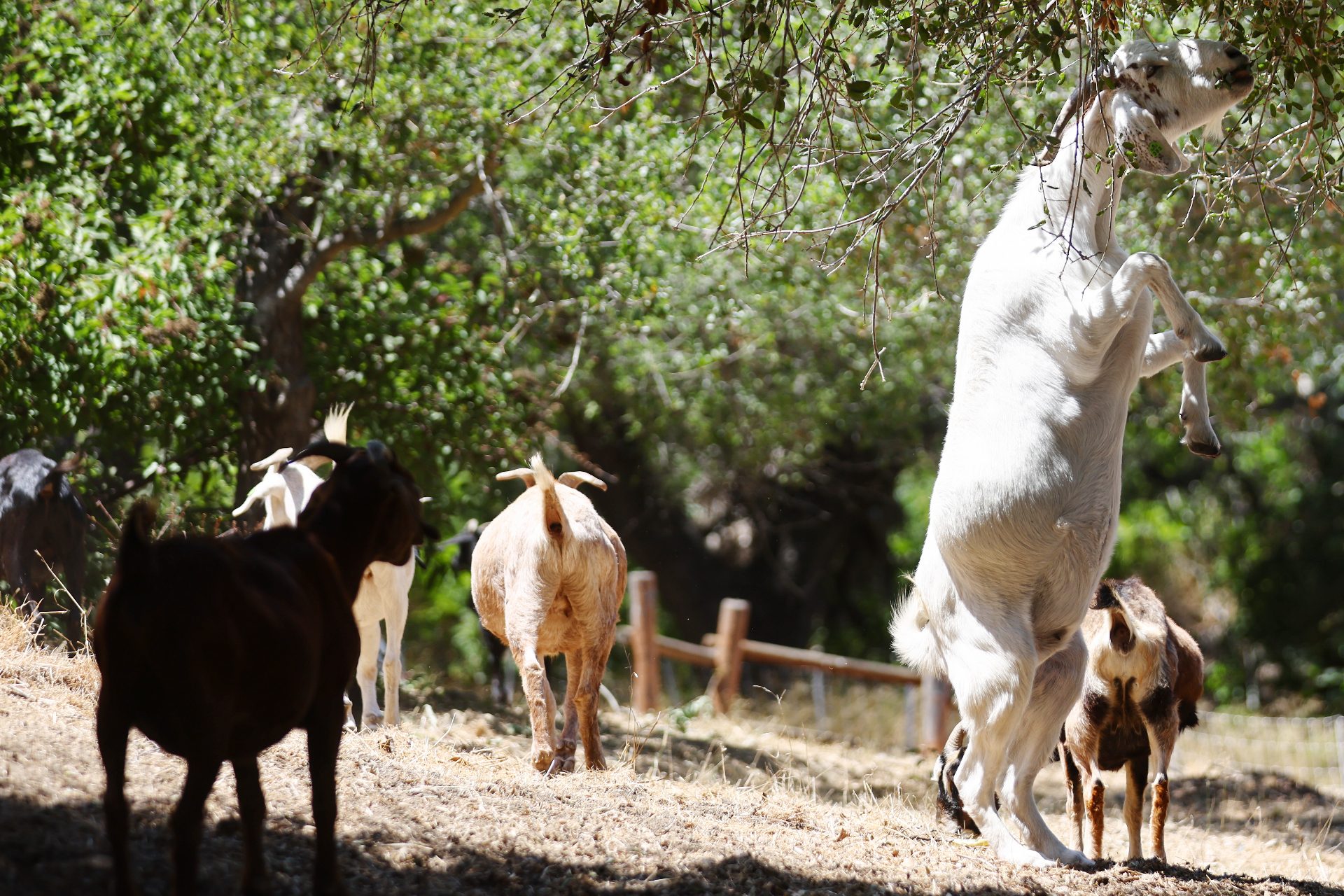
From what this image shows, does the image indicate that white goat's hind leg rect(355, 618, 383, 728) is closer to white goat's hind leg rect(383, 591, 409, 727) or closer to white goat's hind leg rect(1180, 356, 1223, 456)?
white goat's hind leg rect(383, 591, 409, 727)

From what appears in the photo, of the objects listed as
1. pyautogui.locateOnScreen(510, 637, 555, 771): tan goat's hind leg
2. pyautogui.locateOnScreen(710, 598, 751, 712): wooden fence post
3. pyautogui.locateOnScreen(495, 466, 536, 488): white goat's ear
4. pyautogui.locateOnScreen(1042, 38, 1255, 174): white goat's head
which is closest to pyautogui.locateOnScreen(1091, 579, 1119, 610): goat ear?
pyautogui.locateOnScreen(1042, 38, 1255, 174): white goat's head

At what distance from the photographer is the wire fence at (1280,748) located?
39.4ft

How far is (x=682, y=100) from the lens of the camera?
409 inches

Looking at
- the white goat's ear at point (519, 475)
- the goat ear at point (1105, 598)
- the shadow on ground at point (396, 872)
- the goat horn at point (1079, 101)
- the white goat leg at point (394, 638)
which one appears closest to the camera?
the shadow on ground at point (396, 872)

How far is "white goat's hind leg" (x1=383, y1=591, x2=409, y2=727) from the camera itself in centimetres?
630

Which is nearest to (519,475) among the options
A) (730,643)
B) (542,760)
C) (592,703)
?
(592,703)

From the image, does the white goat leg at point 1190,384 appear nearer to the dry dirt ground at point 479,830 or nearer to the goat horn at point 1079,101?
the goat horn at point 1079,101

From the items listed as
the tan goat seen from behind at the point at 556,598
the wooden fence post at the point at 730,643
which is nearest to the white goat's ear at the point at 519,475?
the tan goat seen from behind at the point at 556,598

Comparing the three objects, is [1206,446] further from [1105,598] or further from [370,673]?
[370,673]

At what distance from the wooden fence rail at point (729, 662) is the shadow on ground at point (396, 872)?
23.9 ft

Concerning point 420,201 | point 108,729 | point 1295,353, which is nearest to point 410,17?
point 420,201

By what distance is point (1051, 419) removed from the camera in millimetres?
4254

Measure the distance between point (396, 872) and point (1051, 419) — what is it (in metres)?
2.59

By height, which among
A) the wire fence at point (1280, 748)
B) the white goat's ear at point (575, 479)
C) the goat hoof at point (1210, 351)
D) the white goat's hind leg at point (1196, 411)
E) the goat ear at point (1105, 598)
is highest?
the goat hoof at point (1210, 351)
